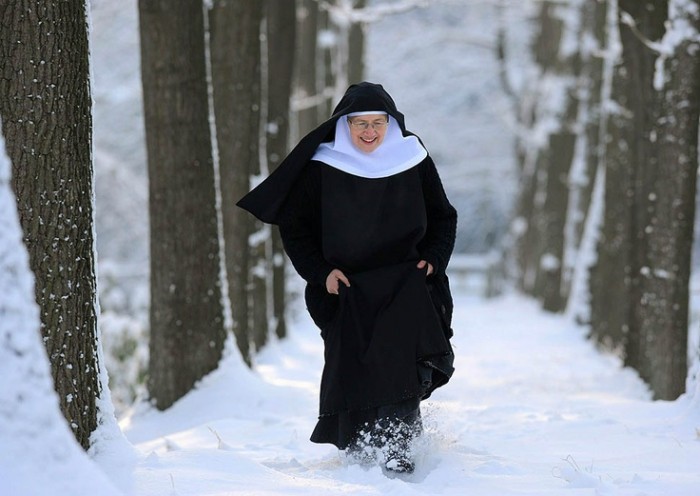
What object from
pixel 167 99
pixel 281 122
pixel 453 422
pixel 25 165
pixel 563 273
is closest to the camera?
pixel 25 165

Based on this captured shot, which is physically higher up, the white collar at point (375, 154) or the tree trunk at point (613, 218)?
the white collar at point (375, 154)

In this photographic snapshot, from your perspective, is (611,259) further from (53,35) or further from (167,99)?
(53,35)

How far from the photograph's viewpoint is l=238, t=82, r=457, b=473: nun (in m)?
5.09

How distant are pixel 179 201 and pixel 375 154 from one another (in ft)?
9.83

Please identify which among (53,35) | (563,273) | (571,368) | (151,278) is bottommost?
(563,273)

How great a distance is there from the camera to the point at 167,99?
7.71 meters

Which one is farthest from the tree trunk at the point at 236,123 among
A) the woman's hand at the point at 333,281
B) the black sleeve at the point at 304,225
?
the woman's hand at the point at 333,281

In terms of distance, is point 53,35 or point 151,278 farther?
point 151,278

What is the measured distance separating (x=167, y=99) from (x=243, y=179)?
234cm

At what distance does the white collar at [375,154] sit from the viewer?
201 inches

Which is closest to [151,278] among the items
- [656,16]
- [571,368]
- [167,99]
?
[167,99]

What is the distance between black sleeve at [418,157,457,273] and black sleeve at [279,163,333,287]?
0.52 m

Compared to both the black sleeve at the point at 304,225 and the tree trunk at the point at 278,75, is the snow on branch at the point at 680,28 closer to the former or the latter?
the black sleeve at the point at 304,225

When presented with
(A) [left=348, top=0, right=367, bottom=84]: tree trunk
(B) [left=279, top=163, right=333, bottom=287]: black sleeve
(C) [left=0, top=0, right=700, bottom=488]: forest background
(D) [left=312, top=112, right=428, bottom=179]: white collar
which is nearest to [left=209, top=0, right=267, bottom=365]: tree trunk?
(C) [left=0, top=0, right=700, bottom=488]: forest background
